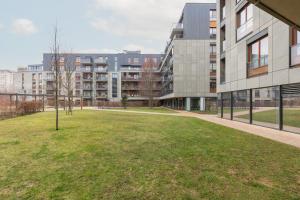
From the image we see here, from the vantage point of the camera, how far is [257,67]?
56.3ft

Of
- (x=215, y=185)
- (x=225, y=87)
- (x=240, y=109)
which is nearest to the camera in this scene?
(x=215, y=185)

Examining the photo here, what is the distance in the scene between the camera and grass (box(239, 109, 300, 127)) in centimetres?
1329

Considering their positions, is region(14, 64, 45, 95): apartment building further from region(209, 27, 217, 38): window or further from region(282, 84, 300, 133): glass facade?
region(282, 84, 300, 133): glass facade

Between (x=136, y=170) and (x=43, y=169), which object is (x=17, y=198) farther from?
(x=136, y=170)

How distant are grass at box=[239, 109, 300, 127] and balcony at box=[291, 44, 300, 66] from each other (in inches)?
108

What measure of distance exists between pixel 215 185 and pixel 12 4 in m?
17.1

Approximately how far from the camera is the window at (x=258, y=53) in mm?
16098

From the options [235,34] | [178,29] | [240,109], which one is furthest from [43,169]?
[178,29]

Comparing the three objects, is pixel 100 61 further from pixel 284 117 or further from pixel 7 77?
pixel 284 117

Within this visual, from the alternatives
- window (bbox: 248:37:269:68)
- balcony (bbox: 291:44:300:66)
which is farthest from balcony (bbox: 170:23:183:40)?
balcony (bbox: 291:44:300:66)

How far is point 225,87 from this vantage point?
23.1 m

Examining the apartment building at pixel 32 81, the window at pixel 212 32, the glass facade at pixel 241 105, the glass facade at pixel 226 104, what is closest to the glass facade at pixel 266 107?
the glass facade at pixel 241 105

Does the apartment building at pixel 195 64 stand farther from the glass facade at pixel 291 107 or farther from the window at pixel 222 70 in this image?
the glass facade at pixel 291 107

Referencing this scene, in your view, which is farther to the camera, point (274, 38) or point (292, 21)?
→ point (274, 38)
